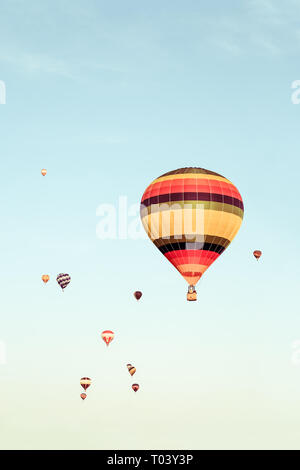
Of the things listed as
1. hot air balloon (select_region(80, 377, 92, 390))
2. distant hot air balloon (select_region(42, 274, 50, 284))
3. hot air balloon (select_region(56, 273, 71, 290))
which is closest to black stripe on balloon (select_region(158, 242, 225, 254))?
hot air balloon (select_region(56, 273, 71, 290))

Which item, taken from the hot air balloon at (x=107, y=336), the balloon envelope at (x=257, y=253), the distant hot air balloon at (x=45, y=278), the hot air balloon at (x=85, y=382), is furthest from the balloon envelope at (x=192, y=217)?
the hot air balloon at (x=85, y=382)

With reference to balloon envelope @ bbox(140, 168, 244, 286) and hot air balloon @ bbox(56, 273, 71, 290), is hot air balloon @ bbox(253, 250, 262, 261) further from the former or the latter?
hot air balloon @ bbox(56, 273, 71, 290)

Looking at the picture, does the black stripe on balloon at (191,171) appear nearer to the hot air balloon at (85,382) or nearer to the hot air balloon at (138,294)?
the hot air balloon at (138,294)

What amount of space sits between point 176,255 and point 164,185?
449cm

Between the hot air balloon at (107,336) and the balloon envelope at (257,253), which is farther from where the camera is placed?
the balloon envelope at (257,253)

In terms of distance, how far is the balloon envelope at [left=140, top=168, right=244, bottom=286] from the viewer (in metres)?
45.9

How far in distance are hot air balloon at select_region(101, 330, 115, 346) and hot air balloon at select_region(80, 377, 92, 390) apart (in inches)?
168

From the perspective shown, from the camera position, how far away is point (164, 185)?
46938 millimetres

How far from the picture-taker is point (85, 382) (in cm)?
5756

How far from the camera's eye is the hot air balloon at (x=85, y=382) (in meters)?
57.4

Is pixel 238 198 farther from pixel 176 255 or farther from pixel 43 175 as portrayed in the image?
pixel 43 175

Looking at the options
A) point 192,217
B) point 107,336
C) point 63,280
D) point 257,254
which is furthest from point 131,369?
point 192,217
